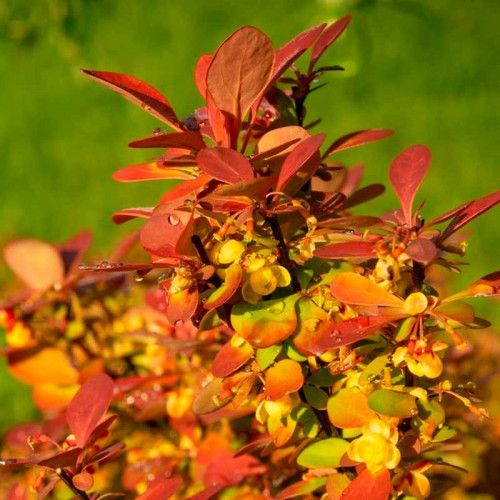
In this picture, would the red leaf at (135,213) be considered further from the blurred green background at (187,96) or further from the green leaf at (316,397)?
the blurred green background at (187,96)

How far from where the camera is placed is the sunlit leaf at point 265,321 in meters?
0.76

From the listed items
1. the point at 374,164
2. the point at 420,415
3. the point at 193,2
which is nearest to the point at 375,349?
the point at 420,415

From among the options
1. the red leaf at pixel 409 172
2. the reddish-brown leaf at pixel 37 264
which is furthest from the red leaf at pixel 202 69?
the reddish-brown leaf at pixel 37 264

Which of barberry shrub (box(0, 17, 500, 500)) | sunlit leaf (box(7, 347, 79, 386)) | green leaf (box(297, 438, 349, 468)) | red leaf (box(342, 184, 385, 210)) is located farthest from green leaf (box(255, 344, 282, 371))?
sunlit leaf (box(7, 347, 79, 386))

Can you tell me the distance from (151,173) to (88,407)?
243 mm

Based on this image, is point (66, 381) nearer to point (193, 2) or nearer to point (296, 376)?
point (296, 376)

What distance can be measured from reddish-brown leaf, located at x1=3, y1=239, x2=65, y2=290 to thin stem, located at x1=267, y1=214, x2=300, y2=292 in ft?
1.75

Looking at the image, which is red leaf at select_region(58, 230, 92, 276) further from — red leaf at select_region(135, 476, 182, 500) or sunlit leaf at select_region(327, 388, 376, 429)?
sunlit leaf at select_region(327, 388, 376, 429)

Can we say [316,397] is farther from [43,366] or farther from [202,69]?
[43,366]

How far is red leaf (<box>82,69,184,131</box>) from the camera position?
744mm

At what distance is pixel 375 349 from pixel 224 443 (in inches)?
14.7

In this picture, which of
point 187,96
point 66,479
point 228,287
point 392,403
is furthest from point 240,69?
point 187,96

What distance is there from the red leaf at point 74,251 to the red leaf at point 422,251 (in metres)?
0.70

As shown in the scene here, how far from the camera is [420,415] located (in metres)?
0.77
